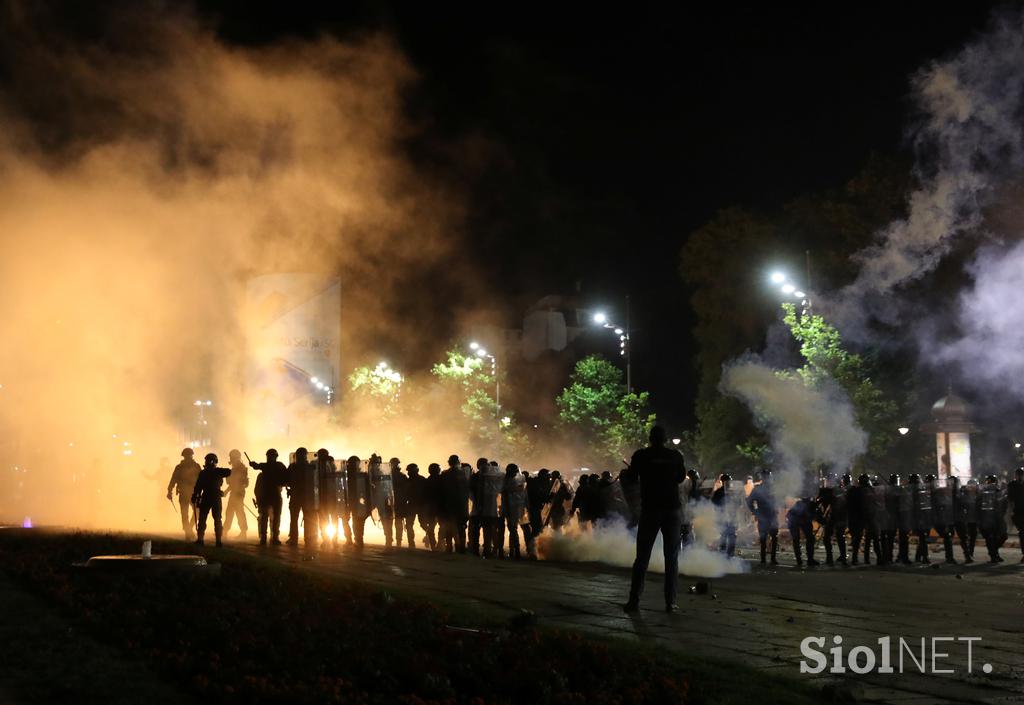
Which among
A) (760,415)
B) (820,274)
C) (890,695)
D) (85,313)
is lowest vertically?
(890,695)

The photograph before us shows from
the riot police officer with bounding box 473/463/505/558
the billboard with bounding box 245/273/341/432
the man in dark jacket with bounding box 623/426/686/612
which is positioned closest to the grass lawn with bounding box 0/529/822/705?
the man in dark jacket with bounding box 623/426/686/612

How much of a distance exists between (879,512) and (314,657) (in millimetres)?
15155

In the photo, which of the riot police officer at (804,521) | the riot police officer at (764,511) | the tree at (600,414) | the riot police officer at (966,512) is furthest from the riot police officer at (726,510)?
the tree at (600,414)

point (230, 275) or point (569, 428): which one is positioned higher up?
point (230, 275)

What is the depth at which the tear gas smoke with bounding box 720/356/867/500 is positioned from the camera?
3638 cm

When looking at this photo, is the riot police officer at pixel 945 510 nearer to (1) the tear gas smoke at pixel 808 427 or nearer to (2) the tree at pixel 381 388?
(1) the tear gas smoke at pixel 808 427

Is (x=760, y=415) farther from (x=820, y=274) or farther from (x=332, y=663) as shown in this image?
(x=332, y=663)

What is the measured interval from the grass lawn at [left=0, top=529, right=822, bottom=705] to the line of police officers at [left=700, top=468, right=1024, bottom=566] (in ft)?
35.1

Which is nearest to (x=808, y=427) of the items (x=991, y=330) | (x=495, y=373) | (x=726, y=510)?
(x=991, y=330)

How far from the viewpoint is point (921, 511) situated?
21047 millimetres

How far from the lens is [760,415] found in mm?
43188

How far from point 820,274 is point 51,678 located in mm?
40168

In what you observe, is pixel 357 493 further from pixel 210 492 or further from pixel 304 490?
pixel 210 492

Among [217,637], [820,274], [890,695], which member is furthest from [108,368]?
[890,695]
